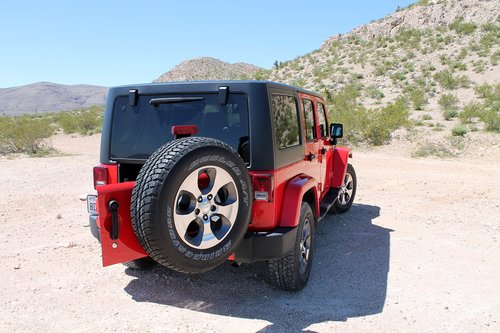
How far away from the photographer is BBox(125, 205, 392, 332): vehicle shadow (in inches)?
147

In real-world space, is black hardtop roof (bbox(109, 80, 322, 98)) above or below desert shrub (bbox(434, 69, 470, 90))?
below

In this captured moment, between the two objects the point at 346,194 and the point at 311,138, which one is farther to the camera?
the point at 346,194

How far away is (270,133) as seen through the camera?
362 cm

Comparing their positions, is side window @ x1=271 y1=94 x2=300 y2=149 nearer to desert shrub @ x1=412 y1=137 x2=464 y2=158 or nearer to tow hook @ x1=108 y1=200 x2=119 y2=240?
tow hook @ x1=108 y1=200 x2=119 y2=240

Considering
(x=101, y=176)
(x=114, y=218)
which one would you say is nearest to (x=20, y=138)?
(x=101, y=176)

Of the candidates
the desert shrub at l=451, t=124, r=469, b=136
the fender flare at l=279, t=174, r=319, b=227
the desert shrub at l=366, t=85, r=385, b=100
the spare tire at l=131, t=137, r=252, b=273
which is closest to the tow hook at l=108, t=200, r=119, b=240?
the spare tire at l=131, t=137, r=252, b=273

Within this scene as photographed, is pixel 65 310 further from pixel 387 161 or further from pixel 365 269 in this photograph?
pixel 387 161

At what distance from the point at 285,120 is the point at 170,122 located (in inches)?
41.8

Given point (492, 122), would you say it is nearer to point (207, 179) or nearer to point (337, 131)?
point (337, 131)

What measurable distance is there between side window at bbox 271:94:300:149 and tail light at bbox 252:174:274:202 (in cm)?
35

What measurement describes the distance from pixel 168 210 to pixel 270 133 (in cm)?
116

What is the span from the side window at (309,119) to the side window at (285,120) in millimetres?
429

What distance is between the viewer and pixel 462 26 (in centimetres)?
4141

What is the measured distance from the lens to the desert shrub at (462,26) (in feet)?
131
